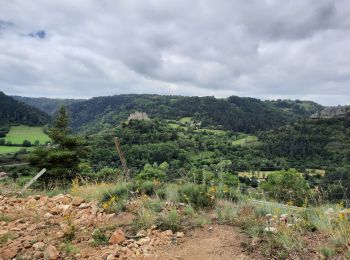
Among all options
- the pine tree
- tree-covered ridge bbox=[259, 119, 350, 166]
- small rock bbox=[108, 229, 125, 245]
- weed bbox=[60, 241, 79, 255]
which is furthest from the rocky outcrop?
weed bbox=[60, 241, 79, 255]

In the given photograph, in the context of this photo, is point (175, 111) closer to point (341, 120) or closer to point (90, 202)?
point (341, 120)

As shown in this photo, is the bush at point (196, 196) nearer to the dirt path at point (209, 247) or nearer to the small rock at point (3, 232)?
the dirt path at point (209, 247)

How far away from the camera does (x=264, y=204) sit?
5770mm

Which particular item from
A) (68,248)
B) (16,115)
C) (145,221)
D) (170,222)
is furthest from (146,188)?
(16,115)

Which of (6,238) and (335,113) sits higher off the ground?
(335,113)

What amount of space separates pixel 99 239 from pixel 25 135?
108 m

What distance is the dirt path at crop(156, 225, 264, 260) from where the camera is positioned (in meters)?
4.10

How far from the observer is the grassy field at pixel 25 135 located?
91.2 meters

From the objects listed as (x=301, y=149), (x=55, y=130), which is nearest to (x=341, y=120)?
(x=301, y=149)

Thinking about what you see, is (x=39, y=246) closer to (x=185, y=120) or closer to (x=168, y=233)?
(x=168, y=233)

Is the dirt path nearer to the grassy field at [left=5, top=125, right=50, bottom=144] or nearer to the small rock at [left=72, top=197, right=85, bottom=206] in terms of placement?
the small rock at [left=72, top=197, right=85, bottom=206]

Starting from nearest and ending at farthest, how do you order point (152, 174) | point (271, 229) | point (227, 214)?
point (271, 229) → point (227, 214) → point (152, 174)

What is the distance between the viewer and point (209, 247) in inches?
172

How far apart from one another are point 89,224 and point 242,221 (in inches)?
107
